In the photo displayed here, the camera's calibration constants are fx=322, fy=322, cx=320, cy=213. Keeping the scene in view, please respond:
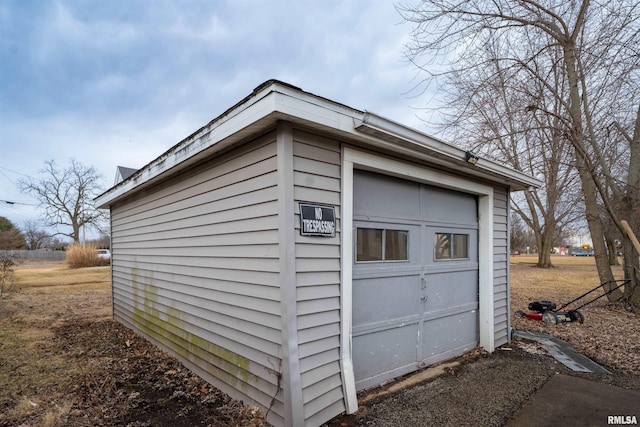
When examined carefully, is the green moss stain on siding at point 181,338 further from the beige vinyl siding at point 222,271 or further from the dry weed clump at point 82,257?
the dry weed clump at point 82,257

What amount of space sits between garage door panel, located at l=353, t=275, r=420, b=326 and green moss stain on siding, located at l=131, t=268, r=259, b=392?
108cm

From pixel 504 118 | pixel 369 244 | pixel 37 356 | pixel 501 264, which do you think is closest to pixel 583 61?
pixel 504 118

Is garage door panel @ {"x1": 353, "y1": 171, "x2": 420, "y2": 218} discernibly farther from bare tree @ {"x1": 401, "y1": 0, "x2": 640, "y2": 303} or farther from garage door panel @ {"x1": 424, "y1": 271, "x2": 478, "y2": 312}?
bare tree @ {"x1": 401, "y1": 0, "x2": 640, "y2": 303}

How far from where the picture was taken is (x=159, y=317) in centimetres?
450

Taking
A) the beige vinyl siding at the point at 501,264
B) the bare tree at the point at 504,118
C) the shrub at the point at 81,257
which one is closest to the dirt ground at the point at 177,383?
the beige vinyl siding at the point at 501,264

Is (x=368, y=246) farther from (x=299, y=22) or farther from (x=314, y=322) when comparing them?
(x=299, y=22)

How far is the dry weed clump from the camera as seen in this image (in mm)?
19531

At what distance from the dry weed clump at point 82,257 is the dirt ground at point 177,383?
16384mm

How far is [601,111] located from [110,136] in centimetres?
1830

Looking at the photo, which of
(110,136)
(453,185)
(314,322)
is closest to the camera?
(314,322)

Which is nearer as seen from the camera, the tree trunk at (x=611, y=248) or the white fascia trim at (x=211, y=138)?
the white fascia trim at (x=211, y=138)

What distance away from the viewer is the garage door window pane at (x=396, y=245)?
324 centimetres

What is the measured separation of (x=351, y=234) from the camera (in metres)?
2.73

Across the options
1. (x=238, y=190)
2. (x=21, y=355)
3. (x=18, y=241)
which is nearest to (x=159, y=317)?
(x=21, y=355)
